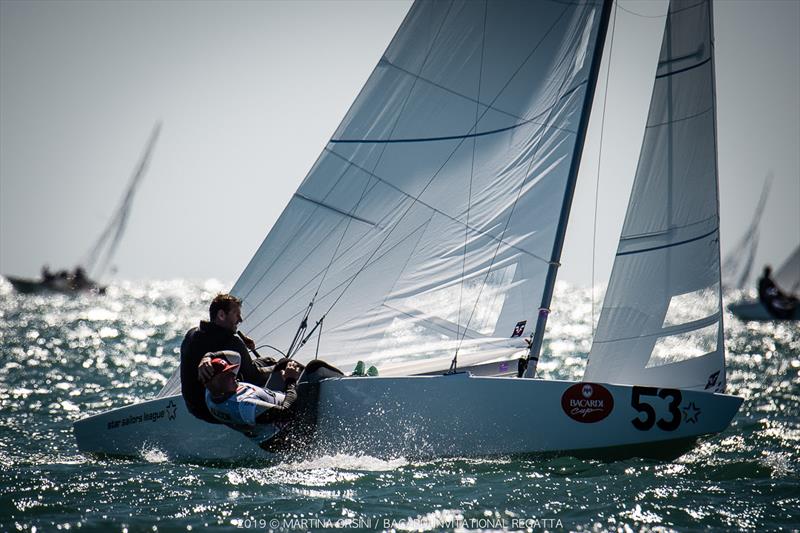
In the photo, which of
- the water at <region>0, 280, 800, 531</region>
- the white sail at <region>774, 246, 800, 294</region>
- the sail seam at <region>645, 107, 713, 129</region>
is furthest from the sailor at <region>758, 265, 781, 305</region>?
the sail seam at <region>645, 107, 713, 129</region>

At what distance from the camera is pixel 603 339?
7113mm

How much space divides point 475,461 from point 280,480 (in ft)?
4.81

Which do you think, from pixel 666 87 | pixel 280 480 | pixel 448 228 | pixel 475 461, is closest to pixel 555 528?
pixel 475 461

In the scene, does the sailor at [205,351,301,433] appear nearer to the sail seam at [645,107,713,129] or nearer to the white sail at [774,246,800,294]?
the sail seam at [645,107,713,129]

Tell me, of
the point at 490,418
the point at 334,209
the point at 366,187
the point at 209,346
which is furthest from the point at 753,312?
the point at 209,346

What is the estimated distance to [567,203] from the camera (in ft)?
23.1

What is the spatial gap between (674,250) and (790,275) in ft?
118

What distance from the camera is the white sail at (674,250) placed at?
6977mm

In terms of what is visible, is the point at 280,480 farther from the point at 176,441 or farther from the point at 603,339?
the point at 603,339

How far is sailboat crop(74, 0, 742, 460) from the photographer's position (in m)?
7.04

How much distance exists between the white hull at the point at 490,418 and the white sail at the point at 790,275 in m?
35.8

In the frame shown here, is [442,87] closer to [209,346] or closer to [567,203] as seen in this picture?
[567,203]

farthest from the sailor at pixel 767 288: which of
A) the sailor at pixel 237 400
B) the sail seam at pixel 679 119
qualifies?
the sailor at pixel 237 400

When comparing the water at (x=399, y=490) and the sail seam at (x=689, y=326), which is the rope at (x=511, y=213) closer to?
the water at (x=399, y=490)
